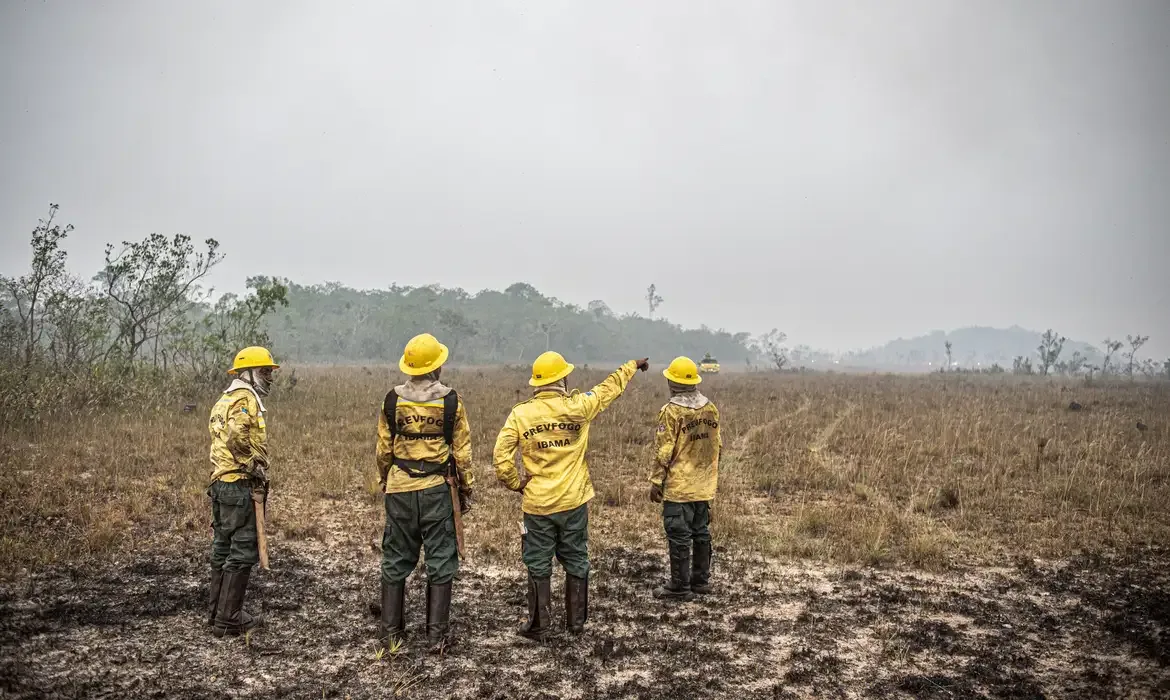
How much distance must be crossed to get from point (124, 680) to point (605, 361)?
8059cm

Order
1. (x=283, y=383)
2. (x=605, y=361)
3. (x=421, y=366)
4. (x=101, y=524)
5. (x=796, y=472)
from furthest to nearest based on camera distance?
1. (x=605, y=361)
2. (x=283, y=383)
3. (x=796, y=472)
4. (x=101, y=524)
5. (x=421, y=366)

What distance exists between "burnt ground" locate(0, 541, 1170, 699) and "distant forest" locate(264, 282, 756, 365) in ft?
147

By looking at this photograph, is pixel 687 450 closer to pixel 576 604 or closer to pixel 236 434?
pixel 576 604

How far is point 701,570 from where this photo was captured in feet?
19.6

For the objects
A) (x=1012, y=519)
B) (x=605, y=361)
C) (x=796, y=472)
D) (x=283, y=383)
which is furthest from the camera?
(x=605, y=361)

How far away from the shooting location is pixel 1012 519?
27.6ft

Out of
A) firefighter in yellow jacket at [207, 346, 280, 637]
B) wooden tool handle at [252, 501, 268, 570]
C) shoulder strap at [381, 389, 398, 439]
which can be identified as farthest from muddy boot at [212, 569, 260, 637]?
shoulder strap at [381, 389, 398, 439]

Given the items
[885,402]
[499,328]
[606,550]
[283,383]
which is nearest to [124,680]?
[606,550]

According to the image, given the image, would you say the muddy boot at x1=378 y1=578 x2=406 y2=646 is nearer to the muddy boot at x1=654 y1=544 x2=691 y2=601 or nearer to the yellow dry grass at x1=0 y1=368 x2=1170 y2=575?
the yellow dry grass at x1=0 y1=368 x2=1170 y2=575

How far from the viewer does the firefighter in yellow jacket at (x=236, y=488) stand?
484cm

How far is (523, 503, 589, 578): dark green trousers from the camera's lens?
490cm

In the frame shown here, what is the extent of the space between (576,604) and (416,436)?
5.55 feet

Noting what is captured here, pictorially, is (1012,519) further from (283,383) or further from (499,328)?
(499,328)

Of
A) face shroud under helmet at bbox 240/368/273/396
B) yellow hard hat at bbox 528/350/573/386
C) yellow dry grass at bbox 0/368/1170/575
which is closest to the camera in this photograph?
yellow hard hat at bbox 528/350/573/386
